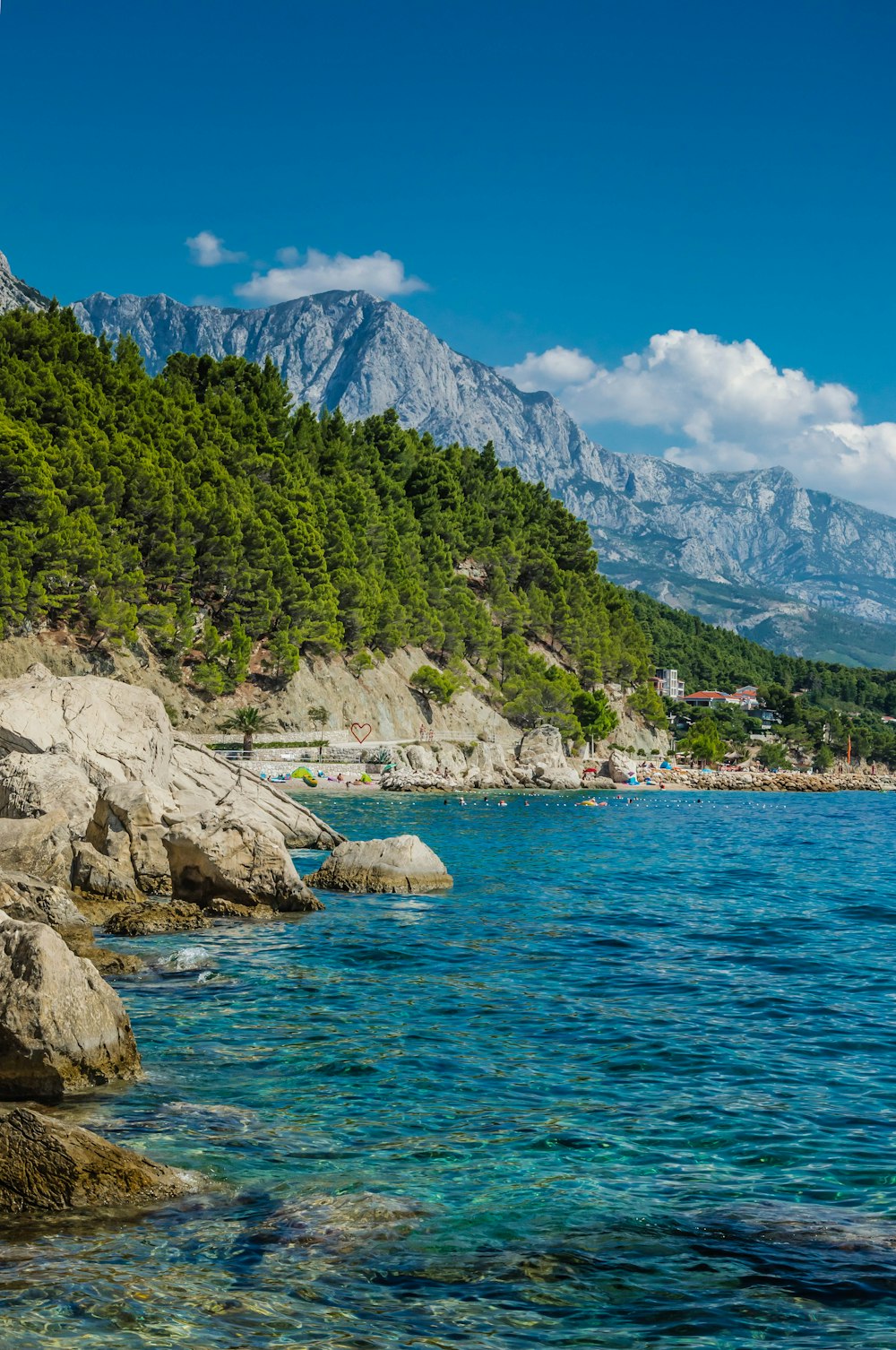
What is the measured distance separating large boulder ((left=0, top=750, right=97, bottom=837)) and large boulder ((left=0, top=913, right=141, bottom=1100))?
11905 millimetres

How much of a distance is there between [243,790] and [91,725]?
4772mm

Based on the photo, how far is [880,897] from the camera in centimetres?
2909

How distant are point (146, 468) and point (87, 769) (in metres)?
48.3

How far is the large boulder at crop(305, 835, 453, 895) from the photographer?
25.3 m

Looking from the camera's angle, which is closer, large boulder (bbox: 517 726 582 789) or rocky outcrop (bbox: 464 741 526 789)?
rocky outcrop (bbox: 464 741 526 789)

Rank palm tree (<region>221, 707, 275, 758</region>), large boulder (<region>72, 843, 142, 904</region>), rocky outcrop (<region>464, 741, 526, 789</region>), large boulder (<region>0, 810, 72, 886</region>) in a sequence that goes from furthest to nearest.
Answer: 1. rocky outcrop (<region>464, 741, 526, 789</region>)
2. palm tree (<region>221, 707, 275, 758</region>)
3. large boulder (<region>72, 843, 142, 904</region>)
4. large boulder (<region>0, 810, 72, 886</region>)

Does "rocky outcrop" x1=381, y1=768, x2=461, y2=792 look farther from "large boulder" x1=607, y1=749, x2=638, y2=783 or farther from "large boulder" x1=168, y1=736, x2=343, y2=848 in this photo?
"large boulder" x1=168, y1=736, x2=343, y2=848

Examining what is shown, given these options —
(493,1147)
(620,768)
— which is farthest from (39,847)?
(620,768)

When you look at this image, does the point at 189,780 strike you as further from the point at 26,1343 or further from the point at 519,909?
the point at 26,1343

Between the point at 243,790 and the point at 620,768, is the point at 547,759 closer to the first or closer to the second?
the point at 620,768

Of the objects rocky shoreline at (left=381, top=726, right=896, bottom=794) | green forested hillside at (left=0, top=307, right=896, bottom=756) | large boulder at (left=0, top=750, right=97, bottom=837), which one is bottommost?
rocky shoreline at (left=381, top=726, right=896, bottom=794)

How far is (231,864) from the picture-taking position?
851 inches

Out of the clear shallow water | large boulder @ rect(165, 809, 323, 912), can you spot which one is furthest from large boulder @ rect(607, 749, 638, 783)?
large boulder @ rect(165, 809, 323, 912)

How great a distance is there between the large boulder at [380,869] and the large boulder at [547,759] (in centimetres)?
6685
